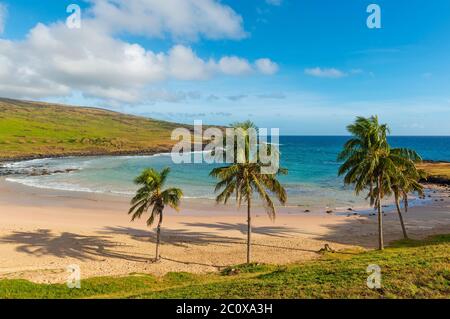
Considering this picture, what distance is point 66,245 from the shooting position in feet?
104

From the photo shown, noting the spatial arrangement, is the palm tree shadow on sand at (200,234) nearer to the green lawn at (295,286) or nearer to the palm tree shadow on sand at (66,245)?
the palm tree shadow on sand at (66,245)

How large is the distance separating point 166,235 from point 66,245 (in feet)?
31.2

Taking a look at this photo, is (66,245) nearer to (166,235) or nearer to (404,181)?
(166,235)

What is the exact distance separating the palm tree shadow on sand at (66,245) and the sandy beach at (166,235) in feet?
0.25

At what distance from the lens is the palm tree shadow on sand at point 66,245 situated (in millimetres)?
29297

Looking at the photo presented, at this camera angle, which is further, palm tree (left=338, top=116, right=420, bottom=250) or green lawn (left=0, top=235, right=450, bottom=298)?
palm tree (left=338, top=116, right=420, bottom=250)

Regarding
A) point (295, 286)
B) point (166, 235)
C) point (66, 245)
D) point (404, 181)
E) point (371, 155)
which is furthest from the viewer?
point (166, 235)

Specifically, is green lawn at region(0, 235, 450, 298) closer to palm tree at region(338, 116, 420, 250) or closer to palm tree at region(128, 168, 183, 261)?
palm tree at region(128, 168, 183, 261)

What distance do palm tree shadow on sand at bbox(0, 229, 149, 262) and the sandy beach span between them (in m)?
0.08

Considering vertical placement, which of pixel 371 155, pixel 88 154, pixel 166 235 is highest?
pixel 88 154

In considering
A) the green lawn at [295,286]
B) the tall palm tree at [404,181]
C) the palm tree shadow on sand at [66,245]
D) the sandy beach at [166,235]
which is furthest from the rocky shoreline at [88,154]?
the tall palm tree at [404,181]

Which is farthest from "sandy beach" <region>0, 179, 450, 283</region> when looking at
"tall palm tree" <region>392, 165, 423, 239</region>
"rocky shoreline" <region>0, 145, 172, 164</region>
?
"rocky shoreline" <region>0, 145, 172, 164</region>

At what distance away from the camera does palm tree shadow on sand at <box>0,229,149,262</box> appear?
29297mm

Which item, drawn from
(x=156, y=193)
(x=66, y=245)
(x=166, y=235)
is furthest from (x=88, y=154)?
(x=156, y=193)
